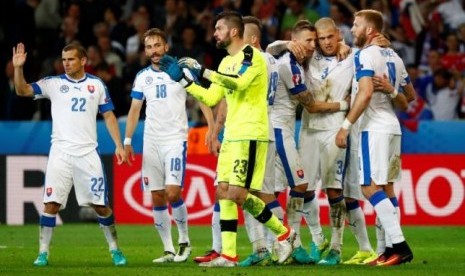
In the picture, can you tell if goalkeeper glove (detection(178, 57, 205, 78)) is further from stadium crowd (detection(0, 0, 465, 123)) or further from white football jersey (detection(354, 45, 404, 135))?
stadium crowd (detection(0, 0, 465, 123))

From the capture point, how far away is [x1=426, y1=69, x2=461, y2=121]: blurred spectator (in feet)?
71.8

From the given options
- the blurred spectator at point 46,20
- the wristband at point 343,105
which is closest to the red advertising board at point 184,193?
the blurred spectator at point 46,20

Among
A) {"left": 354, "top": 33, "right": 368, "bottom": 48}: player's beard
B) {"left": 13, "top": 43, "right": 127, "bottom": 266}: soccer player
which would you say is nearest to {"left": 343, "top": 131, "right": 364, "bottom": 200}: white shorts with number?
{"left": 354, "top": 33, "right": 368, "bottom": 48}: player's beard

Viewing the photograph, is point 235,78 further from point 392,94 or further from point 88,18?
point 88,18

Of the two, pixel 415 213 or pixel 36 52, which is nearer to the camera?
pixel 415 213

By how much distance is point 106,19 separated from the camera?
2509cm

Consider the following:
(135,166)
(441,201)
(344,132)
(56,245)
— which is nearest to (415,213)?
(441,201)

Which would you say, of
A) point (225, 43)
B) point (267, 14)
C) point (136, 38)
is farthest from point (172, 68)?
point (267, 14)

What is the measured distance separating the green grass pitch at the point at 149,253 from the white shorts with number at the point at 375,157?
0.88 m

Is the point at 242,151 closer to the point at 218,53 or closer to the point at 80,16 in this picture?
the point at 218,53

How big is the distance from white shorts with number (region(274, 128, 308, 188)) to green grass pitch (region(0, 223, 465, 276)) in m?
1.02

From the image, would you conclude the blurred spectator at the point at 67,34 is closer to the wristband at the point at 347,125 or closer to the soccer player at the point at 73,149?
the soccer player at the point at 73,149

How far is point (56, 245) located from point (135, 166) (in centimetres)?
370

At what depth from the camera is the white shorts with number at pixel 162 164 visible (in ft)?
49.4
